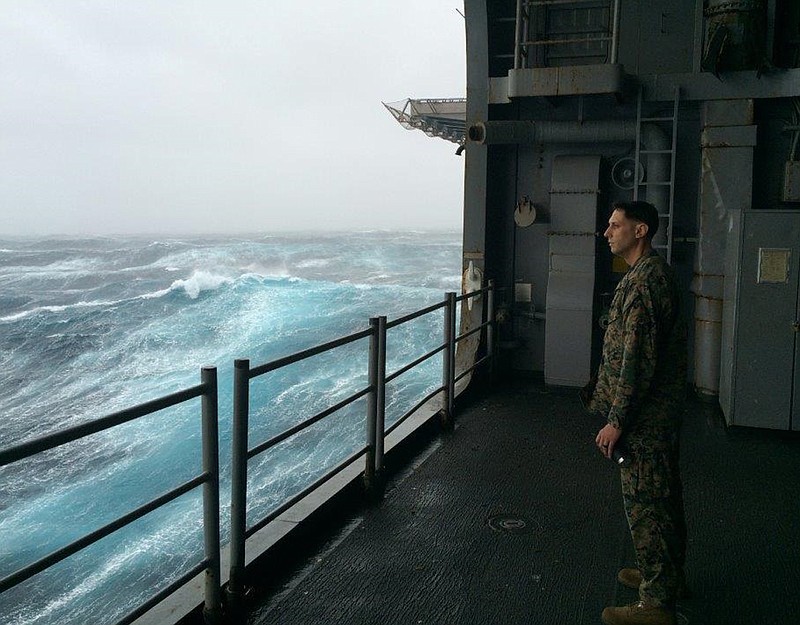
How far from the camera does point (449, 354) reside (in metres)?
6.08

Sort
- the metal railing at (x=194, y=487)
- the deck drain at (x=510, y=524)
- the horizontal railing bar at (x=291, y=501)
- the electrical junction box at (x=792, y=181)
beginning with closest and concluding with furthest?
the metal railing at (x=194, y=487) → the horizontal railing bar at (x=291, y=501) → the deck drain at (x=510, y=524) → the electrical junction box at (x=792, y=181)

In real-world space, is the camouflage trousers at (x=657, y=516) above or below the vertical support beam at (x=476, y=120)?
below

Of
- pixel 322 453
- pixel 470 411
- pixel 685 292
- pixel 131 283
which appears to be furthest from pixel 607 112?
pixel 131 283

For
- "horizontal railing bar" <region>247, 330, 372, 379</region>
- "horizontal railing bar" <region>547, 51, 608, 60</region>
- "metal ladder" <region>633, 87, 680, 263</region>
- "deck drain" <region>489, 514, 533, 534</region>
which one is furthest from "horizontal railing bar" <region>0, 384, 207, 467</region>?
"horizontal railing bar" <region>547, 51, 608, 60</region>

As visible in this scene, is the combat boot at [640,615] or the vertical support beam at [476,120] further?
the vertical support beam at [476,120]

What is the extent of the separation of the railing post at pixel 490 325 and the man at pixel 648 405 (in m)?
4.69

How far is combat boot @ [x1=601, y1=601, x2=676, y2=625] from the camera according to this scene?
9.25 ft

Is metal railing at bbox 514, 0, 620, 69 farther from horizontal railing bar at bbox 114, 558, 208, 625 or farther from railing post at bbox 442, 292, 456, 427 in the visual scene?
horizontal railing bar at bbox 114, 558, 208, 625

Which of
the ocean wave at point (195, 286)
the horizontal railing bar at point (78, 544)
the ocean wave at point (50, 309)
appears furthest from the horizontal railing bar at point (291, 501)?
the ocean wave at point (195, 286)

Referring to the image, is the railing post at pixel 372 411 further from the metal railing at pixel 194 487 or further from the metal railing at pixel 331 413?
the metal railing at pixel 194 487

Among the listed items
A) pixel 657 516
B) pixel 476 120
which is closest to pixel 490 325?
pixel 476 120

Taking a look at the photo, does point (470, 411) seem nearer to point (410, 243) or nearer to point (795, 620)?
point (795, 620)

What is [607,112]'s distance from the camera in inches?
305

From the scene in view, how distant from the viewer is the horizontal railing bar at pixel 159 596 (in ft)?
7.97
